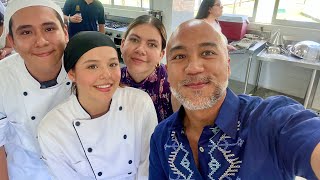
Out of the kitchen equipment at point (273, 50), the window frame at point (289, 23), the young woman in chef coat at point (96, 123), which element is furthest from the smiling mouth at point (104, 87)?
the window frame at point (289, 23)

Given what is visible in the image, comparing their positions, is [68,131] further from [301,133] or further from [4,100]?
[301,133]

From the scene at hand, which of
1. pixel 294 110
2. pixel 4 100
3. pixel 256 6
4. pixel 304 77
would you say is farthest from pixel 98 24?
pixel 294 110

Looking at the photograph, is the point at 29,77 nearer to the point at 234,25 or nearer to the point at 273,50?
the point at 273,50

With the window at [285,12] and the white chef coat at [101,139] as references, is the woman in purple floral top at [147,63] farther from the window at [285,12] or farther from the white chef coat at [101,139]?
the window at [285,12]

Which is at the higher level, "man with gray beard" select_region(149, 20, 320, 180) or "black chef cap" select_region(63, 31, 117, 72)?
"black chef cap" select_region(63, 31, 117, 72)

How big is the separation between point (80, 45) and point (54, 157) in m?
0.50

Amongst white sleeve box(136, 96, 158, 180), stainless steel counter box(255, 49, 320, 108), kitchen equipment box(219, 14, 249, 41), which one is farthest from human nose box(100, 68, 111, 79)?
kitchen equipment box(219, 14, 249, 41)

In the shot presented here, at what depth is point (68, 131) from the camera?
41.3 inches

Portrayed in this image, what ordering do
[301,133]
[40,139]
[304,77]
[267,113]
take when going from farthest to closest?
[304,77]
[40,139]
[267,113]
[301,133]

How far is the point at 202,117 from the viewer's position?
882 mm

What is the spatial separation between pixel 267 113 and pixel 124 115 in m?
0.62

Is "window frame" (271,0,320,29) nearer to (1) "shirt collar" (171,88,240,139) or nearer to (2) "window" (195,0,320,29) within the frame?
(2) "window" (195,0,320,29)

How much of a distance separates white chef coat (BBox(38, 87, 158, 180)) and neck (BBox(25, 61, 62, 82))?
0.53 ft

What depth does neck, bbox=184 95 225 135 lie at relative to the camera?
0.87 metres
